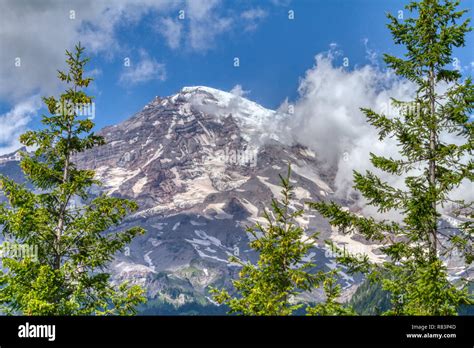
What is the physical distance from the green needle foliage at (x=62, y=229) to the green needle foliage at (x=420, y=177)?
28.9 feet

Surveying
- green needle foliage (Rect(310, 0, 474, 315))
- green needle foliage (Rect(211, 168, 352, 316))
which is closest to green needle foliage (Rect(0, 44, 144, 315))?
green needle foliage (Rect(211, 168, 352, 316))

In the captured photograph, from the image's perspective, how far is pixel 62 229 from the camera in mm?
19406

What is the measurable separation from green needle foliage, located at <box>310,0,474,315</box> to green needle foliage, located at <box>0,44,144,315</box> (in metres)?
8.79

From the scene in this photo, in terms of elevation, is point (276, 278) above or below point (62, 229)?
below

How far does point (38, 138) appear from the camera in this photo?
1986 centimetres

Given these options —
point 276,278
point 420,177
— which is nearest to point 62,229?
point 276,278

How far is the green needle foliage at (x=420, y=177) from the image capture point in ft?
49.9

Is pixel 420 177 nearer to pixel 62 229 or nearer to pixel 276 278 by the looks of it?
pixel 276 278

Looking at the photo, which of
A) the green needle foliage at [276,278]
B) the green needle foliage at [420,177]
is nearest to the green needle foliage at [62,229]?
the green needle foliage at [276,278]

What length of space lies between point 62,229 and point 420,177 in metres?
14.1

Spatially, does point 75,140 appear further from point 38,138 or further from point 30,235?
point 30,235

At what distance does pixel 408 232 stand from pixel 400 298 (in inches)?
86.9

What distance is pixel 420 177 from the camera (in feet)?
54.2

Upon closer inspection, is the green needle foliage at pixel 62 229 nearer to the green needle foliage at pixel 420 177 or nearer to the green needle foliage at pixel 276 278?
the green needle foliage at pixel 276 278
